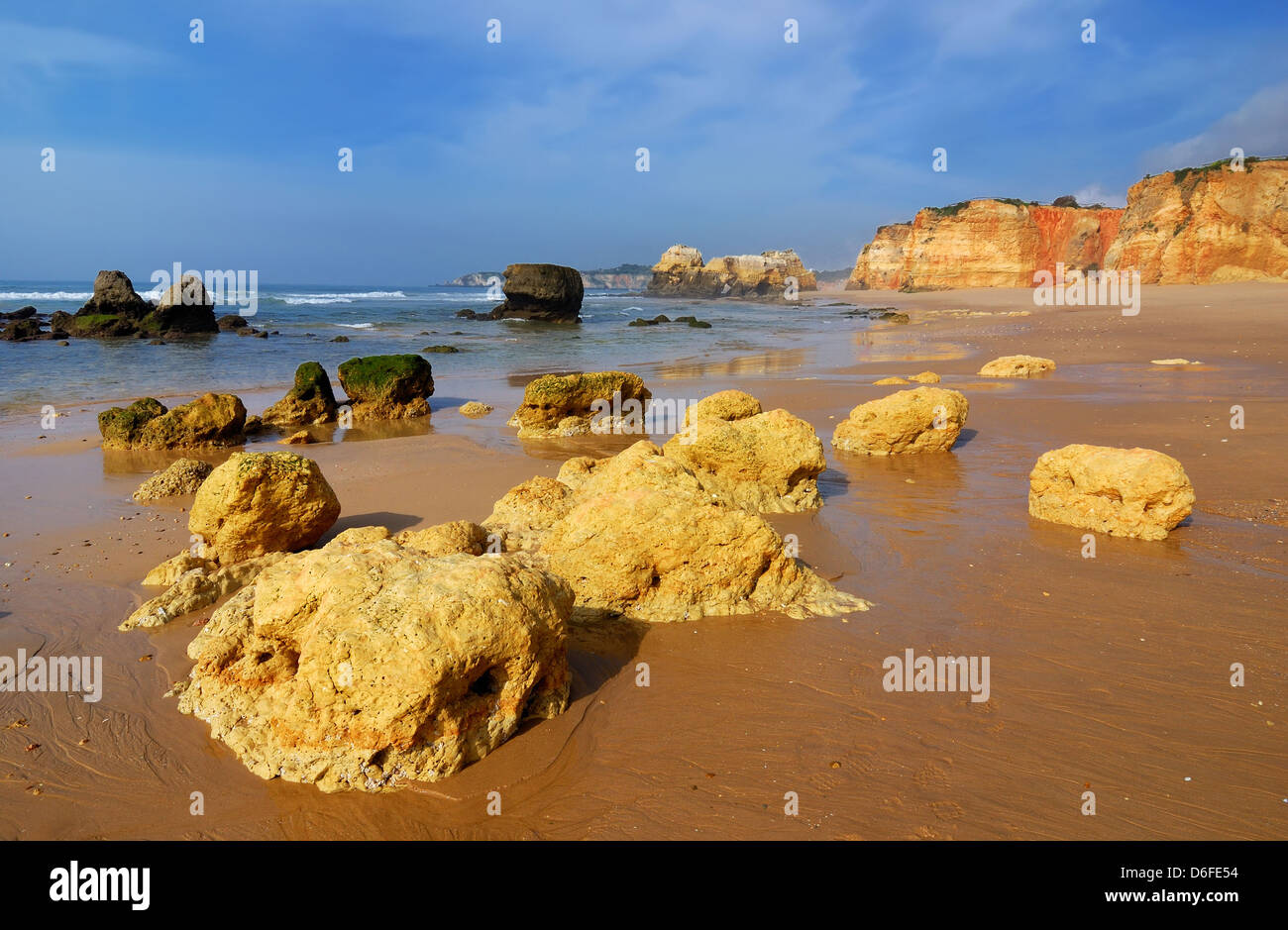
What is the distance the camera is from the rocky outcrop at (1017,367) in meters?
16.6

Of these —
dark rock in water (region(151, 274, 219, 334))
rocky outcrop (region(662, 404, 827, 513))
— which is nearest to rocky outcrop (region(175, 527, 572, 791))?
rocky outcrop (region(662, 404, 827, 513))

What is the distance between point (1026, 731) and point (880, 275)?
10318 cm

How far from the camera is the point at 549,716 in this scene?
4.05m

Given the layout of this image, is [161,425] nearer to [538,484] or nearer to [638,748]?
[538,484]

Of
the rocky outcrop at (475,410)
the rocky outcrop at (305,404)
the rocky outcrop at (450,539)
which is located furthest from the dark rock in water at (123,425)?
the rocky outcrop at (450,539)

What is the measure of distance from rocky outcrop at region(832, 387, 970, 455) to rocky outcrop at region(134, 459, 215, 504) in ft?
26.6

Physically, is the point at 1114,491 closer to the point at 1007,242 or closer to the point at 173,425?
the point at 173,425

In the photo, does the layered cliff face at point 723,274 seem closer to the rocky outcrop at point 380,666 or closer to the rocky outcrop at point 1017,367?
the rocky outcrop at point 1017,367

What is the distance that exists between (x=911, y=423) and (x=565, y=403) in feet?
18.0

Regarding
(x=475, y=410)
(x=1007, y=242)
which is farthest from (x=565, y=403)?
(x=1007, y=242)

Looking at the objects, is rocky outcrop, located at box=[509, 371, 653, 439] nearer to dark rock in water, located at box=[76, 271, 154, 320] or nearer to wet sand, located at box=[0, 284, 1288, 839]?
wet sand, located at box=[0, 284, 1288, 839]

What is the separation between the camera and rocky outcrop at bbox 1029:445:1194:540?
21.2 ft

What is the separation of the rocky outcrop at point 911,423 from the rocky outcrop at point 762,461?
2.57 m

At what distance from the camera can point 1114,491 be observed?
6727 millimetres
